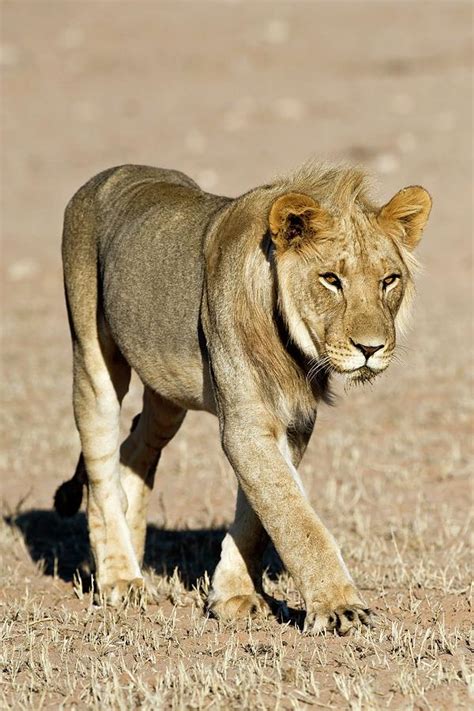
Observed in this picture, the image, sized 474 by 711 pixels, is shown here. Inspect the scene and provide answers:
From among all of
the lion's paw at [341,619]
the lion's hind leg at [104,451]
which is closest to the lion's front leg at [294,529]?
the lion's paw at [341,619]

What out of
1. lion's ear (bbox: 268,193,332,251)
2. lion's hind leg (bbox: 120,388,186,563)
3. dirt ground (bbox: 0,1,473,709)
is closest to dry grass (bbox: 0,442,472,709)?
dirt ground (bbox: 0,1,473,709)

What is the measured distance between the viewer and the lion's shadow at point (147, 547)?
22.4 ft

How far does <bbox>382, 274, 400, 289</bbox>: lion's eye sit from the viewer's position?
488 centimetres

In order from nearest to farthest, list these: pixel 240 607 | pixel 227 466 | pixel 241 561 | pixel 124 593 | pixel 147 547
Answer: pixel 240 607 < pixel 241 561 < pixel 124 593 < pixel 147 547 < pixel 227 466

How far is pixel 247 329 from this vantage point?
201 inches

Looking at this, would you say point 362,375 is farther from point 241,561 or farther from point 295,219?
point 241,561

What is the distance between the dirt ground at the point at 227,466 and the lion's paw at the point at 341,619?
0.19ft

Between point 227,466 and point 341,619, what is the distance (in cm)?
445

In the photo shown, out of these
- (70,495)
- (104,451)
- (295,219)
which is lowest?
(70,495)

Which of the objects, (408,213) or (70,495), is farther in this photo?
(70,495)

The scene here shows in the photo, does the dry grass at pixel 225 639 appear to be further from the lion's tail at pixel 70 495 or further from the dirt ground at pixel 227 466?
the lion's tail at pixel 70 495

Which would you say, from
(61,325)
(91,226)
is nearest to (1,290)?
(61,325)

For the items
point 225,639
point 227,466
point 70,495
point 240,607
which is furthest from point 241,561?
point 227,466

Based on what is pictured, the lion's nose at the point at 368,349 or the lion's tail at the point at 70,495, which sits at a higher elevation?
the lion's nose at the point at 368,349
